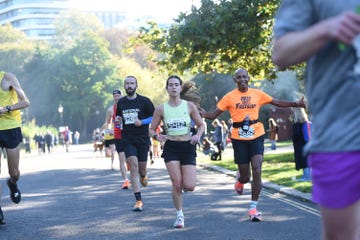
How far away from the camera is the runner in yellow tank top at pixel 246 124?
9109 mm

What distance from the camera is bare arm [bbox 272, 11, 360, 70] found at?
8.04ft

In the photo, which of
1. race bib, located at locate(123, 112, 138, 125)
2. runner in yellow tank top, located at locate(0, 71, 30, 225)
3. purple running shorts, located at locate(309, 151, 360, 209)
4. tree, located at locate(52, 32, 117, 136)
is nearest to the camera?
purple running shorts, located at locate(309, 151, 360, 209)

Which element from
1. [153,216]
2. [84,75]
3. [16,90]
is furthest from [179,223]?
[84,75]

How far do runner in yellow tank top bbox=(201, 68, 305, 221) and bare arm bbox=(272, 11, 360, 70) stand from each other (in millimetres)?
6317

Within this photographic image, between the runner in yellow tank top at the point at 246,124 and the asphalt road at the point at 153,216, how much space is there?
68 centimetres

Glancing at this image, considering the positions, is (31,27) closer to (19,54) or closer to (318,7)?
(19,54)

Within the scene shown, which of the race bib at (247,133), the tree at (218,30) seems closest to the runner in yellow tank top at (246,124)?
the race bib at (247,133)

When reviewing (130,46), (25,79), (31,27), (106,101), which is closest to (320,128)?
(130,46)

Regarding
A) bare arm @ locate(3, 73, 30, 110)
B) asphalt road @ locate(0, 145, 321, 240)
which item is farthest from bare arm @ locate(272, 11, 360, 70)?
bare arm @ locate(3, 73, 30, 110)

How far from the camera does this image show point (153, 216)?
31.4 feet

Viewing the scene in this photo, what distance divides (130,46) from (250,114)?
54.4 ft

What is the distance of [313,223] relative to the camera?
855cm

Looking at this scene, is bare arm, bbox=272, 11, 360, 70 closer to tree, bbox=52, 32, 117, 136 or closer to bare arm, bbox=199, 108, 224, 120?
bare arm, bbox=199, 108, 224, 120

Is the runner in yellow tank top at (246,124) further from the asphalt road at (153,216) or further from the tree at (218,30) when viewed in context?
the tree at (218,30)
